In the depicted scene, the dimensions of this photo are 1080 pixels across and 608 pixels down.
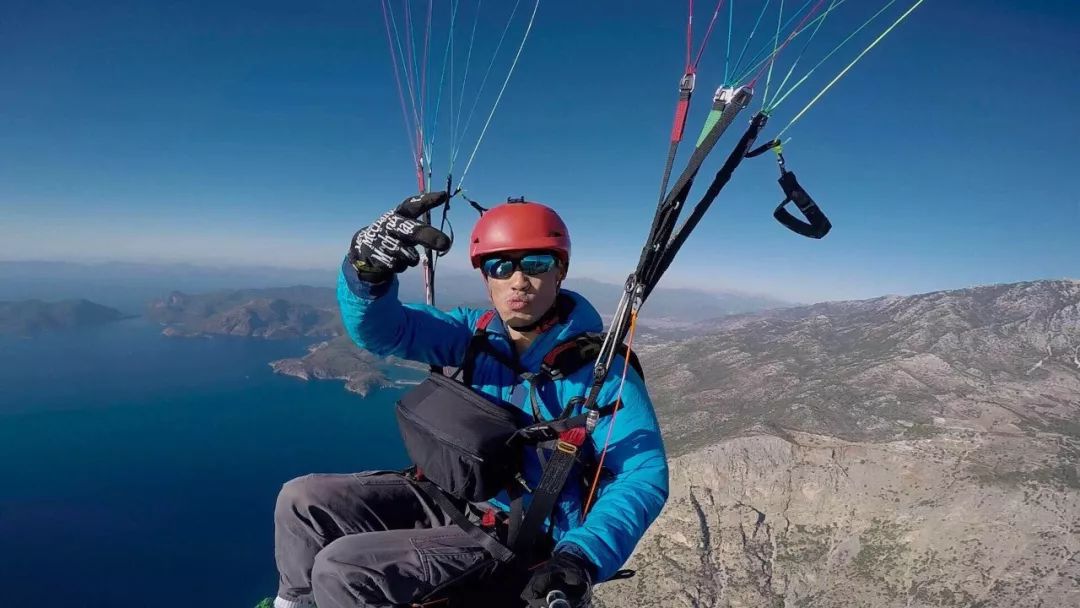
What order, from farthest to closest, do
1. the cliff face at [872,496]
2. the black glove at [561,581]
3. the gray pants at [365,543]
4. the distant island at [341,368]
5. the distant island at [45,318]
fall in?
the distant island at [45,318] < the distant island at [341,368] < the cliff face at [872,496] < the gray pants at [365,543] < the black glove at [561,581]

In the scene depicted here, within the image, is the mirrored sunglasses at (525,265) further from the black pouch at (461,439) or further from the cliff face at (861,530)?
the cliff face at (861,530)

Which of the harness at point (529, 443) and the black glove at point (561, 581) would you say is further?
the harness at point (529, 443)

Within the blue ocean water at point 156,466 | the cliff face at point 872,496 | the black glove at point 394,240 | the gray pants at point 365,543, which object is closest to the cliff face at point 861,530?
the cliff face at point 872,496

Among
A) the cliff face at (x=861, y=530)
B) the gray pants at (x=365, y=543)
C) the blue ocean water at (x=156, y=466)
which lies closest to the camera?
the gray pants at (x=365, y=543)

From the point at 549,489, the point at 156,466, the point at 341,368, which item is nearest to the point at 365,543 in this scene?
the point at 549,489

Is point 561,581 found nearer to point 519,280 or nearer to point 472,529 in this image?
point 472,529

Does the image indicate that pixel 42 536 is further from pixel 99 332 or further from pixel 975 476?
pixel 99 332

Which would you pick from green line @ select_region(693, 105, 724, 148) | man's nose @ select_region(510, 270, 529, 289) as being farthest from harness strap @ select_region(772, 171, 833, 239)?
man's nose @ select_region(510, 270, 529, 289)
